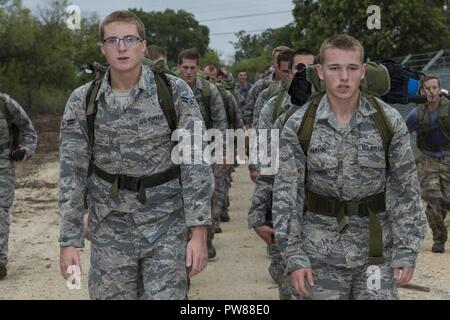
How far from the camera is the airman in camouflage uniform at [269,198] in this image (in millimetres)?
4852

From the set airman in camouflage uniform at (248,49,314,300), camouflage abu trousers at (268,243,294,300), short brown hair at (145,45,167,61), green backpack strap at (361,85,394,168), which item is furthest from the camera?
short brown hair at (145,45,167,61)

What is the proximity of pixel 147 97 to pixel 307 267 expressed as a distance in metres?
1.23

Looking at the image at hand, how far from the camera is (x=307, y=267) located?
3.90m

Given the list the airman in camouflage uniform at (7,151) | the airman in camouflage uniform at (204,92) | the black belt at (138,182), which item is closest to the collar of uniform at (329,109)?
the black belt at (138,182)

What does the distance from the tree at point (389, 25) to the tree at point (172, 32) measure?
56.7m

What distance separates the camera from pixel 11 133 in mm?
7715

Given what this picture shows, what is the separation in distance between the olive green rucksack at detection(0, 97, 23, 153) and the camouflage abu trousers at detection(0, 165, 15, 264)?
0.20 metres

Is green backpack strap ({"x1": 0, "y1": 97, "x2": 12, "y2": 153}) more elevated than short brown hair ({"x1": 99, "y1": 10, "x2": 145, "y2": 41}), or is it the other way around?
short brown hair ({"x1": 99, "y1": 10, "x2": 145, "y2": 41})

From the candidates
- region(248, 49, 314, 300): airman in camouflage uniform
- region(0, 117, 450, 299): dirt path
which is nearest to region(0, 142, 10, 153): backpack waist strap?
region(0, 117, 450, 299): dirt path

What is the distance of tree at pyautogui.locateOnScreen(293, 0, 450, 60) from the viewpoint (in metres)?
32.7

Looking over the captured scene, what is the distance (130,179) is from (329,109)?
1.12 m

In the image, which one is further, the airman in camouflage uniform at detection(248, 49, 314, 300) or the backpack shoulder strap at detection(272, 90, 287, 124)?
the backpack shoulder strap at detection(272, 90, 287, 124)

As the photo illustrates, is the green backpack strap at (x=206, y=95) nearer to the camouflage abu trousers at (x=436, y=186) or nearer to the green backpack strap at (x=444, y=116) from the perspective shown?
the green backpack strap at (x=444, y=116)

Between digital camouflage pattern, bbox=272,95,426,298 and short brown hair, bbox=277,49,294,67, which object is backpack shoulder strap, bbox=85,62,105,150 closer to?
digital camouflage pattern, bbox=272,95,426,298
